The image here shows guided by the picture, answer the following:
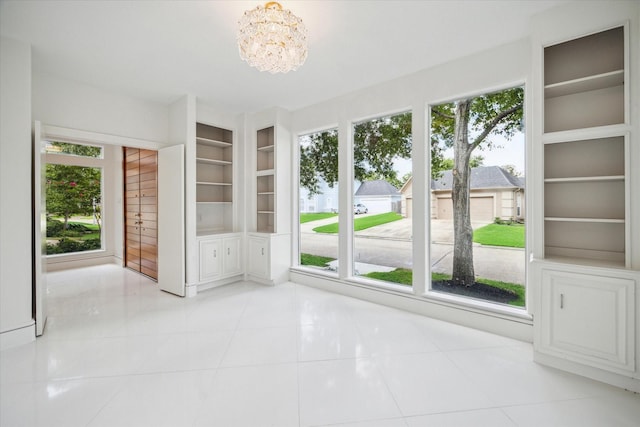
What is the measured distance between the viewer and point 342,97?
13.2ft

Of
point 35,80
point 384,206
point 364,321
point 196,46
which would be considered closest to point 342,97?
point 384,206

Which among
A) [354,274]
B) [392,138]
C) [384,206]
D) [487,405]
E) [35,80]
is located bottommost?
[487,405]

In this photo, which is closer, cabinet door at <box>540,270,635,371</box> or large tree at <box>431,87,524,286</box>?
cabinet door at <box>540,270,635,371</box>

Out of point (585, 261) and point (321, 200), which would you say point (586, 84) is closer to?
point (585, 261)

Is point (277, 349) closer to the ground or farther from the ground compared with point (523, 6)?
closer to the ground

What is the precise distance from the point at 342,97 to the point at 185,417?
13.0ft

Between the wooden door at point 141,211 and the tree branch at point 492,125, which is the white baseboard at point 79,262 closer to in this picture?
the wooden door at point 141,211

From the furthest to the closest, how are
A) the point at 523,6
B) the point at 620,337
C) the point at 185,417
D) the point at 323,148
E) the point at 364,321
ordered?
1. the point at 323,148
2. the point at 364,321
3. the point at 523,6
4. the point at 620,337
5. the point at 185,417

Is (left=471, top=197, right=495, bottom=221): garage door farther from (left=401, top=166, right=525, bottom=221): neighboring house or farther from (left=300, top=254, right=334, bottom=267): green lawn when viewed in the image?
(left=300, top=254, right=334, bottom=267): green lawn

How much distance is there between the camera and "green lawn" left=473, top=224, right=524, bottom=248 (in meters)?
2.85

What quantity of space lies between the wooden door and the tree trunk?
182 inches

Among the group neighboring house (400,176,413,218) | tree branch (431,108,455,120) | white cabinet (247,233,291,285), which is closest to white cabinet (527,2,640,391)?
tree branch (431,108,455,120)

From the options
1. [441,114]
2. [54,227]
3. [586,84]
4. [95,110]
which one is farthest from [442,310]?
[54,227]

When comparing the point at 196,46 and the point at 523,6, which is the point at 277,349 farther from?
the point at 523,6
